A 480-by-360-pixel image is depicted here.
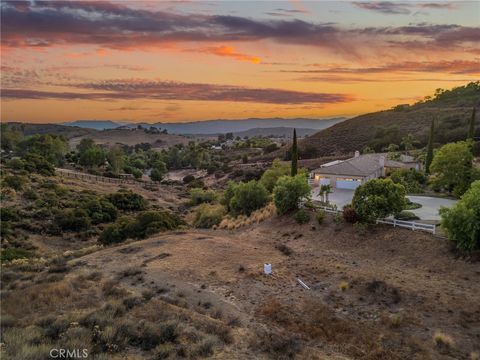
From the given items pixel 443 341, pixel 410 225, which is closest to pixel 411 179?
pixel 410 225

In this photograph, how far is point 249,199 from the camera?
3269 centimetres

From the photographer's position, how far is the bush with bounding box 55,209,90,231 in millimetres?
32750

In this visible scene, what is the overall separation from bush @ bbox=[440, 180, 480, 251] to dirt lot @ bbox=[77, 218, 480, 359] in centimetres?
84

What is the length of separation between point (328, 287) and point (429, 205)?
53.6ft

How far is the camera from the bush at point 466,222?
16.6 metres

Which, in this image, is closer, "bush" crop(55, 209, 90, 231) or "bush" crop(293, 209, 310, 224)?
"bush" crop(293, 209, 310, 224)

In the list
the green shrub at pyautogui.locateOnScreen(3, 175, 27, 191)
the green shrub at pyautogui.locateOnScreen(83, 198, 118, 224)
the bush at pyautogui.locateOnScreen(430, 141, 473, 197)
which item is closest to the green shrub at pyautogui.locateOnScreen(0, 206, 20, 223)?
the green shrub at pyautogui.locateOnScreen(83, 198, 118, 224)

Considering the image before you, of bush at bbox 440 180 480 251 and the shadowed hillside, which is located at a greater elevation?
bush at bbox 440 180 480 251

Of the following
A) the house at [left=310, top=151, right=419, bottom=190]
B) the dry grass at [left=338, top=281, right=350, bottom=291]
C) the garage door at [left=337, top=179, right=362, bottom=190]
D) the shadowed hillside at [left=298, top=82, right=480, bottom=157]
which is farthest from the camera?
the shadowed hillside at [left=298, top=82, right=480, bottom=157]

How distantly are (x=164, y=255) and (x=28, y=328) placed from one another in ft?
34.7

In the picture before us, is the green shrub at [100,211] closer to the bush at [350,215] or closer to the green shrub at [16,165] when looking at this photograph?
the green shrub at [16,165]

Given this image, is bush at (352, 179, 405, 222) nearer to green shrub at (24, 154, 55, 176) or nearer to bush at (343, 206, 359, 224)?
bush at (343, 206, 359, 224)

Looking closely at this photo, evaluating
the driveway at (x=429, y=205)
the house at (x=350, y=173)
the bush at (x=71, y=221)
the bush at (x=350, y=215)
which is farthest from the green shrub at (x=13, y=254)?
the house at (x=350, y=173)

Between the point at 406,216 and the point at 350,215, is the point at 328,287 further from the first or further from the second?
the point at 406,216
